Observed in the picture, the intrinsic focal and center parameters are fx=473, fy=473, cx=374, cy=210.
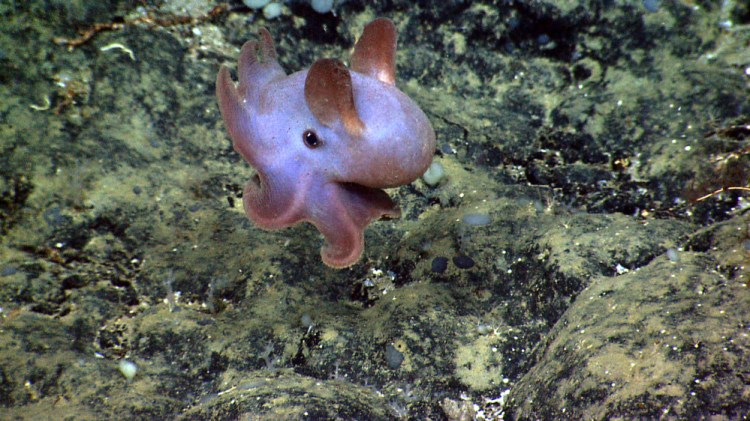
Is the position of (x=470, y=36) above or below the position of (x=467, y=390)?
above

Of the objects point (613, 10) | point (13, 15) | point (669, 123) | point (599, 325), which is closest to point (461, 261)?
point (599, 325)

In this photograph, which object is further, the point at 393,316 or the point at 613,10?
the point at 613,10

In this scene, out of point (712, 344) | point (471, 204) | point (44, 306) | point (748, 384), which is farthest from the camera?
point (471, 204)

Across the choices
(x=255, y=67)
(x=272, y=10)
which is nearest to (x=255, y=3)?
(x=272, y=10)

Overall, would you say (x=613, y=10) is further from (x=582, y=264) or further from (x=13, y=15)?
(x=13, y=15)

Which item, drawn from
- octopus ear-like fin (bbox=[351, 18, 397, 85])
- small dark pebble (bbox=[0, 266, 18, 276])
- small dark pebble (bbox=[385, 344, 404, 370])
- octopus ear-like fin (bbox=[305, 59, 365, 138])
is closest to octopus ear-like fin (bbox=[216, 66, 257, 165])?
octopus ear-like fin (bbox=[305, 59, 365, 138])

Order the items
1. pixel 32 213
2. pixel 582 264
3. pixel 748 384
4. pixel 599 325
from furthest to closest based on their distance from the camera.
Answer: pixel 32 213 → pixel 582 264 → pixel 599 325 → pixel 748 384

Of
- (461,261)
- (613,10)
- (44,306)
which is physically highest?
(613,10)
